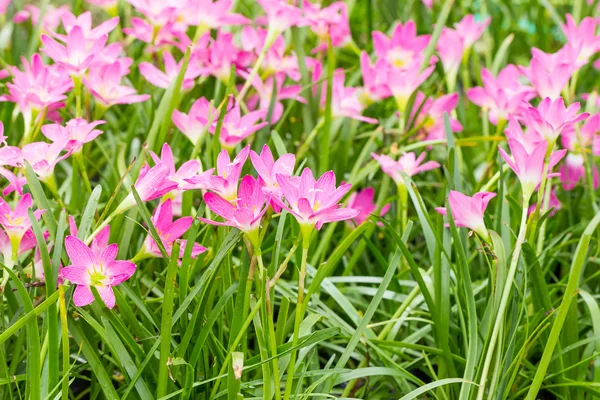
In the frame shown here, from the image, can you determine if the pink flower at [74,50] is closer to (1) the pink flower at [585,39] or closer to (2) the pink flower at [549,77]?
(2) the pink flower at [549,77]

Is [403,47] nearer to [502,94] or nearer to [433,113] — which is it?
[433,113]

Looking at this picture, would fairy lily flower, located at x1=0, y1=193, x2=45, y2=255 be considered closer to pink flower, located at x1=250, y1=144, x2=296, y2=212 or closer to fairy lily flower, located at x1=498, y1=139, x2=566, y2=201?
pink flower, located at x1=250, y1=144, x2=296, y2=212

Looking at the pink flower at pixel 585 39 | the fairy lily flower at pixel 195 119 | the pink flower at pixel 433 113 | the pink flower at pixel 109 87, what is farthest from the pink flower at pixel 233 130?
the pink flower at pixel 585 39

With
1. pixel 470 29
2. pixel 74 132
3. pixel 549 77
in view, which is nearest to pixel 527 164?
pixel 549 77

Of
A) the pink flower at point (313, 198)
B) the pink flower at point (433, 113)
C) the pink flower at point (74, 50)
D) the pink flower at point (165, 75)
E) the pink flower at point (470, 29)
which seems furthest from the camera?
the pink flower at point (470, 29)

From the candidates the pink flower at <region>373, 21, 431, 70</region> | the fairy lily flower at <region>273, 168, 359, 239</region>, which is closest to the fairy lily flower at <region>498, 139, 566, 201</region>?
the fairy lily flower at <region>273, 168, 359, 239</region>

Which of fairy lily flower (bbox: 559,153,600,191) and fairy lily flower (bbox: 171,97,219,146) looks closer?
fairy lily flower (bbox: 171,97,219,146)
